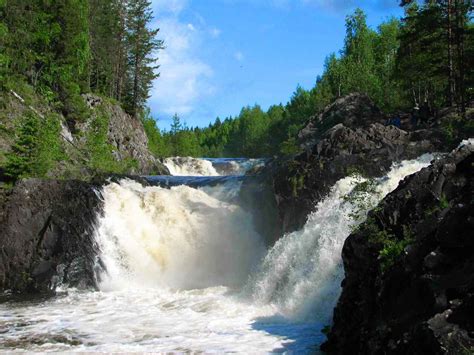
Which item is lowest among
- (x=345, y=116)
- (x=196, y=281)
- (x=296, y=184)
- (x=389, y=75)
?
(x=196, y=281)

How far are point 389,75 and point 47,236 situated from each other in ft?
127

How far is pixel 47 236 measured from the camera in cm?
1870

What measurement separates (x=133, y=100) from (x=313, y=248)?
3573 cm

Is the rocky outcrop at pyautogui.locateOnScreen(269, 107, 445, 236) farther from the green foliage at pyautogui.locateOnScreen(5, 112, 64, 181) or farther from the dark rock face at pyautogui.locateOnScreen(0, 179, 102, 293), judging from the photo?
the green foliage at pyautogui.locateOnScreen(5, 112, 64, 181)

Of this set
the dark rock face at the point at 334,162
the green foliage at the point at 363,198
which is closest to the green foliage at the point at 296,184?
the dark rock face at the point at 334,162

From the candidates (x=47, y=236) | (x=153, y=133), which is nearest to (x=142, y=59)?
(x=153, y=133)

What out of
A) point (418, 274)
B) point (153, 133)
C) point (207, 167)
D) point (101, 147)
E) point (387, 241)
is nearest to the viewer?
point (418, 274)

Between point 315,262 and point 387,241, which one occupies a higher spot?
point 387,241

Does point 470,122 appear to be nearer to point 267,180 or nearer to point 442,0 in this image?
point 267,180

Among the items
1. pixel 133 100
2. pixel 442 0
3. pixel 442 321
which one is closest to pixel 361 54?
pixel 133 100

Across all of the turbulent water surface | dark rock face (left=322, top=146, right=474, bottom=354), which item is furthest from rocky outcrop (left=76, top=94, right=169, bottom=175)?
dark rock face (left=322, top=146, right=474, bottom=354)

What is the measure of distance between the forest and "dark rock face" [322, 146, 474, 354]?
47.7 feet

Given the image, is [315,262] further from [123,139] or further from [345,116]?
[123,139]

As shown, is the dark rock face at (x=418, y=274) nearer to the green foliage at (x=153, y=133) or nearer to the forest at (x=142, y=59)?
the forest at (x=142, y=59)
